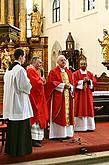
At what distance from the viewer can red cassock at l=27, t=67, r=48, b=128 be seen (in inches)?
243

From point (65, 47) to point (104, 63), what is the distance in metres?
4.53

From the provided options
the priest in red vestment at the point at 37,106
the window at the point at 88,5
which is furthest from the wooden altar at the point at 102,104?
the window at the point at 88,5

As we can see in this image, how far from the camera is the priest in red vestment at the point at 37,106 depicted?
6172 mm

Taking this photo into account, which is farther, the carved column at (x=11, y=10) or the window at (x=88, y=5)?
the carved column at (x=11, y=10)

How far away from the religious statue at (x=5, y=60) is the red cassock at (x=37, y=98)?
824cm

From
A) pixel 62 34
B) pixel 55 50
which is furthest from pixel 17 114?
pixel 55 50

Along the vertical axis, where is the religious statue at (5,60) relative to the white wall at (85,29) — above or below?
below

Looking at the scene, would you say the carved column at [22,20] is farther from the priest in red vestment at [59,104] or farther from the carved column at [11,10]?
the priest in red vestment at [59,104]

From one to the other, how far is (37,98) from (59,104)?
2.49 ft

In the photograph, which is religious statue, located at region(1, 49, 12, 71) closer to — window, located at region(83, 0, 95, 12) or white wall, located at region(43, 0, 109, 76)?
white wall, located at region(43, 0, 109, 76)

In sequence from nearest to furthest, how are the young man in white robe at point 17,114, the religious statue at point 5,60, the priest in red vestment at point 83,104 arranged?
1. the young man in white robe at point 17,114
2. the priest in red vestment at point 83,104
3. the religious statue at point 5,60

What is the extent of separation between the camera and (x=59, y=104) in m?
6.85

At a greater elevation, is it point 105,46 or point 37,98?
point 105,46

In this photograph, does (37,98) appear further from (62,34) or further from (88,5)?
(62,34)
